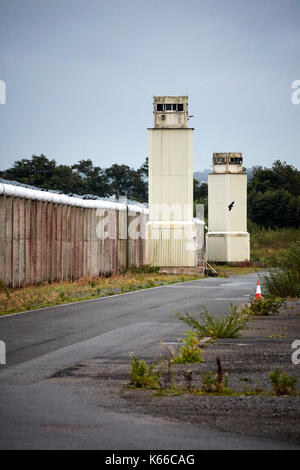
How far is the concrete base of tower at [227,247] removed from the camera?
56531 mm

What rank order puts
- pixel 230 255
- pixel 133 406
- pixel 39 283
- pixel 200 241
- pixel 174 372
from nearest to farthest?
pixel 133 406
pixel 174 372
pixel 39 283
pixel 200 241
pixel 230 255

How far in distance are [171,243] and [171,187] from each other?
302cm

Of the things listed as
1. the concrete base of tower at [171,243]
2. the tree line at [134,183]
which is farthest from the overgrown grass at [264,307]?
the tree line at [134,183]

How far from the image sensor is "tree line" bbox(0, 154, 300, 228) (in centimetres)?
8338

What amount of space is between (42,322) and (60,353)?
15.2 ft

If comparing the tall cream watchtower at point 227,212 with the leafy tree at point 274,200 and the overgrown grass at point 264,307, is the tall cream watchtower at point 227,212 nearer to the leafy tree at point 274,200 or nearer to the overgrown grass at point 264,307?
the leafy tree at point 274,200

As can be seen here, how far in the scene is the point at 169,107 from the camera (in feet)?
132

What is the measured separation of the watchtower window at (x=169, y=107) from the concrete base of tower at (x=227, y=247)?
18.5 meters

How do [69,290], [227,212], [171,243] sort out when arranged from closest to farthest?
[69,290], [171,243], [227,212]

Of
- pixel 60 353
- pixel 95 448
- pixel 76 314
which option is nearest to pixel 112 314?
pixel 76 314

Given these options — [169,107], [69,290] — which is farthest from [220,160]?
[69,290]

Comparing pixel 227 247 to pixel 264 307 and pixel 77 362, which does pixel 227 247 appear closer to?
pixel 264 307

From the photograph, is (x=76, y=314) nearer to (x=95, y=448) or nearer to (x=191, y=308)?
(x=191, y=308)

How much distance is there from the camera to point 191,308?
65.0ft
